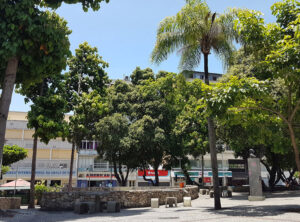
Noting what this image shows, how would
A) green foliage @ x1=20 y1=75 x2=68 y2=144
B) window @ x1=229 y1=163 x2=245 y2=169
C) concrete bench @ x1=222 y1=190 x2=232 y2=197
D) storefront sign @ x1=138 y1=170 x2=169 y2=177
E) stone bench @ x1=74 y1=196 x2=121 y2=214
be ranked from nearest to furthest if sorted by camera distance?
stone bench @ x1=74 y1=196 x2=121 y2=214 < green foliage @ x1=20 y1=75 x2=68 y2=144 < concrete bench @ x1=222 y1=190 x2=232 y2=197 < storefront sign @ x1=138 y1=170 x2=169 y2=177 < window @ x1=229 y1=163 x2=245 y2=169

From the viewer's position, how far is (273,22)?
1177 centimetres

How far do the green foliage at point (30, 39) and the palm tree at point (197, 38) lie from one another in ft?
19.5

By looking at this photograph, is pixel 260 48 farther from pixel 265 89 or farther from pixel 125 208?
pixel 125 208

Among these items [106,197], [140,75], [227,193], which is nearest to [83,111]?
[106,197]

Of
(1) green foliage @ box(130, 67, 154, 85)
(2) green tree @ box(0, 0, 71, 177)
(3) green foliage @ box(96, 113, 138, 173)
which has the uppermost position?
(1) green foliage @ box(130, 67, 154, 85)

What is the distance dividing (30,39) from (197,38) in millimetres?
8563

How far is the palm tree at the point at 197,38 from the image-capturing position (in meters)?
14.5

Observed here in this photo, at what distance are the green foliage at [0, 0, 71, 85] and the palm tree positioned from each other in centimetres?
593

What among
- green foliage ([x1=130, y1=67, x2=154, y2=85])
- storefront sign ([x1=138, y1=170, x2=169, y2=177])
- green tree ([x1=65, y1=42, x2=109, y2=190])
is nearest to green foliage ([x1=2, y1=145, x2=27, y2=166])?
green tree ([x1=65, y1=42, x2=109, y2=190])

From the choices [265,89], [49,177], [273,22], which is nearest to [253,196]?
[265,89]

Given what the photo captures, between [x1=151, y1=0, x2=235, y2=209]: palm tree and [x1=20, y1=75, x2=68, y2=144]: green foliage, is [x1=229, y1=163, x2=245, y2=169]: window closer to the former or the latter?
[x1=151, y1=0, x2=235, y2=209]: palm tree

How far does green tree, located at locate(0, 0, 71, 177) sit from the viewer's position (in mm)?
10141

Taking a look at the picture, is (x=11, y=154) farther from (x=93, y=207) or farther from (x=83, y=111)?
(x=93, y=207)

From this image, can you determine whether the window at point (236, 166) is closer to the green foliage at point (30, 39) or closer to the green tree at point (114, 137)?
the green tree at point (114, 137)
